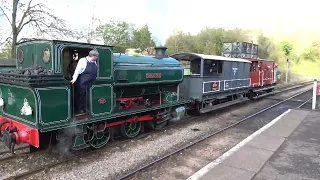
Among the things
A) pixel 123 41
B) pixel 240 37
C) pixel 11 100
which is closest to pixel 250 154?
pixel 11 100

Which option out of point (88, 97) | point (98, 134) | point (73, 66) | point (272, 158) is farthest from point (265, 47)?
point (88, 97)

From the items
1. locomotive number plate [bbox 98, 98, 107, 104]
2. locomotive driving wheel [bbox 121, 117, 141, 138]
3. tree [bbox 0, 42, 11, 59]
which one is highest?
tree [bbox 0, 42, 11, 59]

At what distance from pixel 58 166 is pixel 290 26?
115618 mm

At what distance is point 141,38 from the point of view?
30078 mm

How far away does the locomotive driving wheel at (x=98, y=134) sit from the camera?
21.4 ft

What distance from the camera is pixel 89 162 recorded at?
608cm

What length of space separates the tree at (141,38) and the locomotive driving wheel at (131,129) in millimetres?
19760

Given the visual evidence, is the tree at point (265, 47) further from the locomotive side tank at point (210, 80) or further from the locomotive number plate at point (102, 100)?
the locomotive number plate at point (102, 100)

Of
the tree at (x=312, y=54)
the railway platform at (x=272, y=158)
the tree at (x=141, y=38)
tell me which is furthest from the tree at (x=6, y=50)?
the tree at (x=312, y=54)

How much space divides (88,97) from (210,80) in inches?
254

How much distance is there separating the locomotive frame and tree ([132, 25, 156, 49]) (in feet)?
62.0

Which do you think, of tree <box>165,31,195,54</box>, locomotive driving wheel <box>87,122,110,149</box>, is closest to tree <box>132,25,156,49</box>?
tree <box>165,31,195,54</box>

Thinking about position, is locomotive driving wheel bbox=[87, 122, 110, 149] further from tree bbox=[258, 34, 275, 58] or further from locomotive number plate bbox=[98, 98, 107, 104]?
tree bbox=[258, 34, 275, 58]

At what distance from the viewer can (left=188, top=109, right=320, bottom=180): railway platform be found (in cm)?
518
